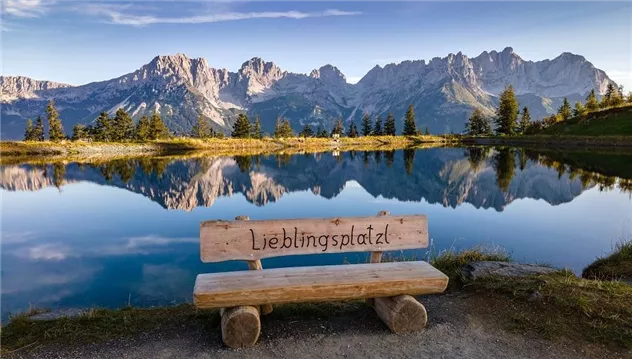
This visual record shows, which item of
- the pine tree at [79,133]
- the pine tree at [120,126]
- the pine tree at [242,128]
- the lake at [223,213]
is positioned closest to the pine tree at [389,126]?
the pine tree at [242,128]

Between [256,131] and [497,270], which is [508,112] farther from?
[497,270]

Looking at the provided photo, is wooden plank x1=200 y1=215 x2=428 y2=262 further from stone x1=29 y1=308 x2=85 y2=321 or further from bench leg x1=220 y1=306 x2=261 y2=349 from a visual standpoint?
stone x1=29 y1=308 x2=85 y2=321

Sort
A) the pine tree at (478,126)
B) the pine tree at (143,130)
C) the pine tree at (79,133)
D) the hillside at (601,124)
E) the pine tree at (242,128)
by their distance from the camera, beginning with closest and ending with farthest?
the hillside at (601,124), the pine tree at (143,130), the pine tree at (79,133), the pine tree at (242,128), the pine tree at (478,126)

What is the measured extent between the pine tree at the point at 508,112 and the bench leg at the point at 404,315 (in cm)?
11746

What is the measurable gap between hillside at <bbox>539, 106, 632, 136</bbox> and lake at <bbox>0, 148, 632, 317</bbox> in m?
37.7

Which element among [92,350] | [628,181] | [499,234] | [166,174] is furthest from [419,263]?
[166,174]

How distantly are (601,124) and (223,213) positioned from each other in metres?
84.9

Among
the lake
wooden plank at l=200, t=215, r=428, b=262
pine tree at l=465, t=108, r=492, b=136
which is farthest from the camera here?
pine tree at l=465, t=108, r=492, b=136

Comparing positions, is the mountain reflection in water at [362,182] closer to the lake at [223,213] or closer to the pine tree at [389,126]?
the lake at [223,213]

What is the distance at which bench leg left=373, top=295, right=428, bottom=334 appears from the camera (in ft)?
22.4

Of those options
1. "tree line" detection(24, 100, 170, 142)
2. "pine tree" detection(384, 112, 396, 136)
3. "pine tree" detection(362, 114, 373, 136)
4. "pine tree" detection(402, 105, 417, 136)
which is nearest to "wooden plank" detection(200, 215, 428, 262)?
"tree line" detection(24, 100, 170, 142)

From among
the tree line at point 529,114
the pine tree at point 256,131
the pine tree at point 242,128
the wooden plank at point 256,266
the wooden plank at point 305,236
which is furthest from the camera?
the pine tree at point 256,131

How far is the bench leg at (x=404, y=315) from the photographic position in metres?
6.82

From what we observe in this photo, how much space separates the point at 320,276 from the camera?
6828 millimetres
